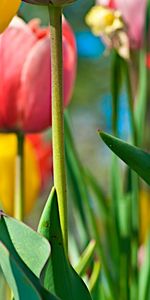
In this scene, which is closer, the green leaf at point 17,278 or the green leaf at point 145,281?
the green leaf at point 17,278

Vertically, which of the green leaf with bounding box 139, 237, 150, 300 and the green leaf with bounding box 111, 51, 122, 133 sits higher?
the green leaf with bounding box 111, 51, 122, 133

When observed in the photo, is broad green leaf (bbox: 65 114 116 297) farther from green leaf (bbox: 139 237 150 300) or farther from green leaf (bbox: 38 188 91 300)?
green leaf (bbox: 38 188 91 300)

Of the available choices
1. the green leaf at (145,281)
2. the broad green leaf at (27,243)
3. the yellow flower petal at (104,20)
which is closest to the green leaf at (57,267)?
the broad green leaf at (27,243)

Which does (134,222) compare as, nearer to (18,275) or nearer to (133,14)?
(133,14)

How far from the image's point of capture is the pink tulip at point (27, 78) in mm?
625

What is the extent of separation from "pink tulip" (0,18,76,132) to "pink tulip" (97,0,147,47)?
10 cm

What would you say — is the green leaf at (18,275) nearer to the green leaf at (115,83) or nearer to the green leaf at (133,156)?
the green leaf at (133,156)

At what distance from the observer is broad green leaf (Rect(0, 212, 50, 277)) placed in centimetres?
35

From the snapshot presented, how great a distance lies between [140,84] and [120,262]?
15 cm

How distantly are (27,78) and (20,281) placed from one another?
1.02 feet

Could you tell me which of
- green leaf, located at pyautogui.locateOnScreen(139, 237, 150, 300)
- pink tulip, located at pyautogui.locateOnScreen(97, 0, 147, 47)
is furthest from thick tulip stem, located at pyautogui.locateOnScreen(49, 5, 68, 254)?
pink tulip, located at pyautogui.locateOnScreen(97, 0, 147, 47)

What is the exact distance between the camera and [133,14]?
0.76 metres

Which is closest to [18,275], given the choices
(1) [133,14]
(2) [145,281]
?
(2) [145,281]

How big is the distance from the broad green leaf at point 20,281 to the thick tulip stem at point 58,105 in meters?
0.05
